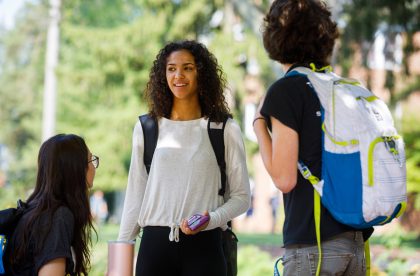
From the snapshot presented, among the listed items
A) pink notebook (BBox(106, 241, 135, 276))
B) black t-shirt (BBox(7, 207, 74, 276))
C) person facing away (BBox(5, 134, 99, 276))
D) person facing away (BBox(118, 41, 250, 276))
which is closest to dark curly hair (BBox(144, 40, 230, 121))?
person facing away (BBox(118, 41, 250, 276))

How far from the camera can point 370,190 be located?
2.83 m

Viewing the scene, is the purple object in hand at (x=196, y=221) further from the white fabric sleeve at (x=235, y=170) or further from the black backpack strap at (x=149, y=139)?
the black backpack strap at (x=149, y=139)

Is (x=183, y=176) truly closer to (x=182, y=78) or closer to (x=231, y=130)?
(x=231, y=130)

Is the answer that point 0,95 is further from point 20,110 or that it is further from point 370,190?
point 370,190

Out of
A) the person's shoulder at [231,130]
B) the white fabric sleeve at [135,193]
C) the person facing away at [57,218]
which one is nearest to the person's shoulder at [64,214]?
the person facing away at [57,218]

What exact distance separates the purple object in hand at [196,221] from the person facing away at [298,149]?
626 mm

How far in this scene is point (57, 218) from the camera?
3.27 metres

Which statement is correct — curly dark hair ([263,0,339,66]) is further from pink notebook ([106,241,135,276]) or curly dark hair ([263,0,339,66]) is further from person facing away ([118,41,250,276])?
pink notebook ([106,241,135,276])

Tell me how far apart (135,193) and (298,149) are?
126 centimetres

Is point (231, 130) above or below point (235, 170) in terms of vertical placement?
above

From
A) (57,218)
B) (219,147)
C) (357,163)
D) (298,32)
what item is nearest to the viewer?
(357,163)

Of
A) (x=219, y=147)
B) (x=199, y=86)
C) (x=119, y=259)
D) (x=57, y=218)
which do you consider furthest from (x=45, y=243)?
(x=199, y=86)

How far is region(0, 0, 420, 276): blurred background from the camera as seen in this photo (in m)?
12.3

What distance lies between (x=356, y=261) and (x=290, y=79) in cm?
80
